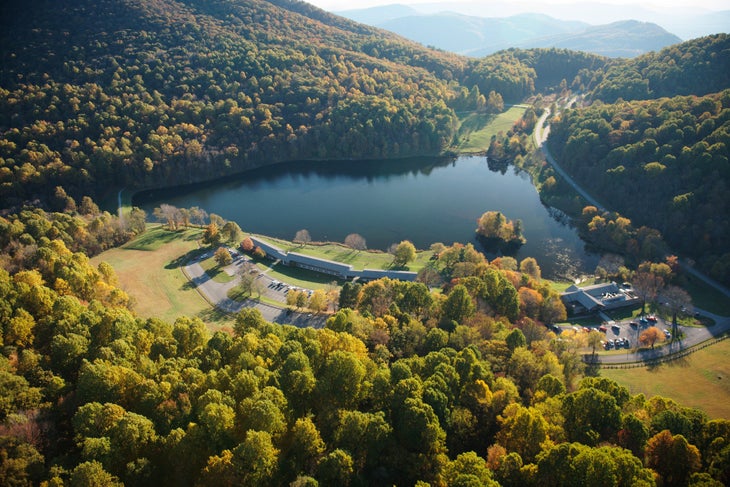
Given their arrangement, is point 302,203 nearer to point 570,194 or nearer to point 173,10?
point 570,194

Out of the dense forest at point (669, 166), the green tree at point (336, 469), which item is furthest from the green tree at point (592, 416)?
the dense forest at point (669, 166)

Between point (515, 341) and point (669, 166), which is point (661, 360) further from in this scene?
point (669, 166)

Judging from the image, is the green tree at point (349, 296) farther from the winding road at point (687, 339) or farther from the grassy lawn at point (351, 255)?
the winding road at point (687, 339)

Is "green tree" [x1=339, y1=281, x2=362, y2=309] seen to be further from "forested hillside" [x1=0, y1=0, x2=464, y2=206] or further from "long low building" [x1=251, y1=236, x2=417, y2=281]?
"forested hillside" [x1=0, y1=0, x2=464, y2=206]

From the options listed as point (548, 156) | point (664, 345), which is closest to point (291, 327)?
point (664, 345)

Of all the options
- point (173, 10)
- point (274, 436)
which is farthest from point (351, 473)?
point (173, 10)

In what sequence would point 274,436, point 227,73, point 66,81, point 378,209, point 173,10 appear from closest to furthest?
1. point 274,436
2. point 378,209
3. point 66,81
4. point 227,73
5. point 173,10
